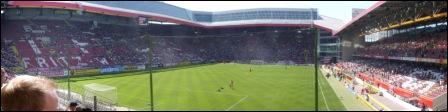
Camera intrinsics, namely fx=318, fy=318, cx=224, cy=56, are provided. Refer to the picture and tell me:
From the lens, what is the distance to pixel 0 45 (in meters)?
36.0

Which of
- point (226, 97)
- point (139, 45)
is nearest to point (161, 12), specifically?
point (139, 45)

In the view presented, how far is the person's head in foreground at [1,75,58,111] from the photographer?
141 centimetres

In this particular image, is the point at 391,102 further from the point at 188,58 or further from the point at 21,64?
the point at 188,58

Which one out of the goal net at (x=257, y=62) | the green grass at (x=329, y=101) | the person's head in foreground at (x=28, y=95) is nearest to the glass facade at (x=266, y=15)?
the goal net at (x=257, y=62)

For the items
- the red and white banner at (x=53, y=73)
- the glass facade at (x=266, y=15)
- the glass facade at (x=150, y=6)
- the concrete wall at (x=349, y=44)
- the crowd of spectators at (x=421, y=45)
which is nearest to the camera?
the crowd of spectators at (x=421, y=45)

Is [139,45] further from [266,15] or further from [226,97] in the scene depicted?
[266,15]

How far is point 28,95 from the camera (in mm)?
1420

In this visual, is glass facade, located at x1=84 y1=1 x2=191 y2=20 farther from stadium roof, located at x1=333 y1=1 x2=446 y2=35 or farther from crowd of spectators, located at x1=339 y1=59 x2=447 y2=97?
crowd of spectators, located at x1=339 y1=59 x2=447 y2=97

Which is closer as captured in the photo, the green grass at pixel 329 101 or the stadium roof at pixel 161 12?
the green grass at pixel 329 101

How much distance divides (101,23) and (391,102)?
43306 millimetres

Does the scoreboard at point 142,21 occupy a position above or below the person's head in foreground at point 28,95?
above

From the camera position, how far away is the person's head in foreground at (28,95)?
4.64 ft

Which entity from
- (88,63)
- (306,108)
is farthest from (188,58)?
(306,108)

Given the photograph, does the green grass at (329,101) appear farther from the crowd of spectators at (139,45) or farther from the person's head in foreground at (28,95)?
the crowd of spectators at (139,45)
